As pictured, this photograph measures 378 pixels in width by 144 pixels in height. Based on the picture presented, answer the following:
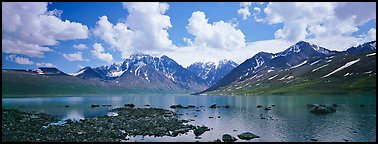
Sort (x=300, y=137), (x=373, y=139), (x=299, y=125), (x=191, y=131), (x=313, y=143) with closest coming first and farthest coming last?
1. (x=313, y=143)
2. (x=373, y=139)
3. (x=300, y=137)
4. (x=191, y=131)
5. (x=299, y=125)

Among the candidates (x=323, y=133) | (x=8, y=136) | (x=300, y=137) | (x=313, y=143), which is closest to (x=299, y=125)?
(x=323, y=133)

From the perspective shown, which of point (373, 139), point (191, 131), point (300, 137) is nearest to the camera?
point (373, 139)

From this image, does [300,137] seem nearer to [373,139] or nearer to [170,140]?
[373,139]

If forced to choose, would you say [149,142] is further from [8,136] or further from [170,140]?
[8,136]

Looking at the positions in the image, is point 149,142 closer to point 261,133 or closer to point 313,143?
point 261,133

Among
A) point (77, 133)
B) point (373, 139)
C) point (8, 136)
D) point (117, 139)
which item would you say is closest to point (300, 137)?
point (373, 139)

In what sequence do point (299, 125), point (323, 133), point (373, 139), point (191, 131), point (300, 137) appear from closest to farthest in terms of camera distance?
point (373, 139)
point (300, 137)
point (323, 133)
point (191, 131)
point (299, 125)

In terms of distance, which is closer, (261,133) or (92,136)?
(92,136)

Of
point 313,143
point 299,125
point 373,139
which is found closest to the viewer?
point 313,143

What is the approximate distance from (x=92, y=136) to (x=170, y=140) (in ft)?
40.7

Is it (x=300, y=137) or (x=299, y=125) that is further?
(x=299, y=125)

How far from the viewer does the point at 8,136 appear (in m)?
43.4

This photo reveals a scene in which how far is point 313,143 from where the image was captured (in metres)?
42.8

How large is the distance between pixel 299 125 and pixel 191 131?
2414 centimetres
